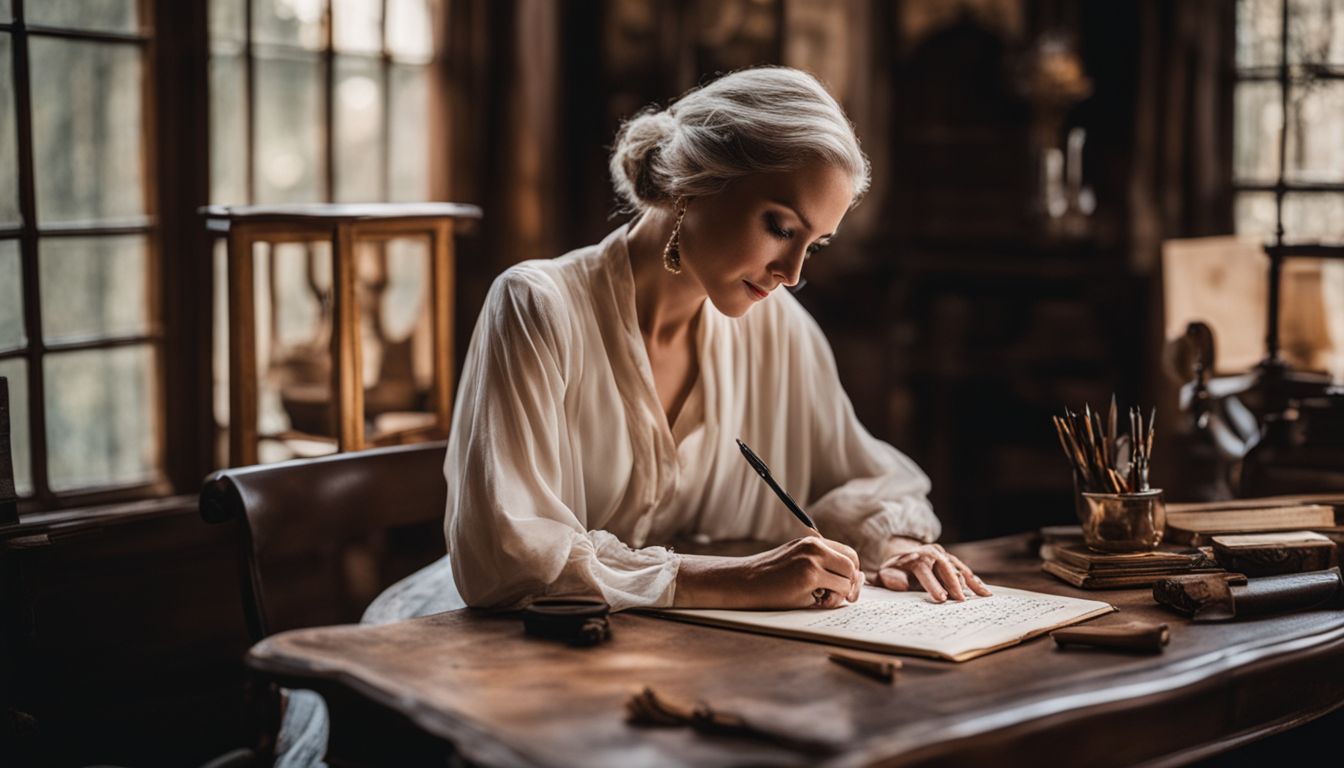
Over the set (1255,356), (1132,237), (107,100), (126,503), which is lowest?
(126,503)

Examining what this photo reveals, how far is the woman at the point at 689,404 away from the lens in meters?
2.18

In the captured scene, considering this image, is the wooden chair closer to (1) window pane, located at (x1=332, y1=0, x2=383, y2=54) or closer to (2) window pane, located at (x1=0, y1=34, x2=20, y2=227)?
(2) window pane, located at (x1=0, y1=34, x2=20, y2=227)

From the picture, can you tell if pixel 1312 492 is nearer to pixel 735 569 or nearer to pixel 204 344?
pixel 735 569

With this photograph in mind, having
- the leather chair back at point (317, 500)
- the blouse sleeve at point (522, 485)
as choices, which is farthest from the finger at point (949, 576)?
the leather chair back at point (317, 500)

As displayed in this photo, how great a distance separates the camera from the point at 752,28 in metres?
5.66

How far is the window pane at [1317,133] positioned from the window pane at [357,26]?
3312 millimetres

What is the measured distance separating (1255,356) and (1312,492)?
3.34ft

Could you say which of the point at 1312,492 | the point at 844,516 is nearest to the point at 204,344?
the point at 844,516

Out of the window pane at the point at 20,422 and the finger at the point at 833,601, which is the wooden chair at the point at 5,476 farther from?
the finger at the point at 833,601

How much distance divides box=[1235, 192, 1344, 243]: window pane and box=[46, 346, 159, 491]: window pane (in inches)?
148

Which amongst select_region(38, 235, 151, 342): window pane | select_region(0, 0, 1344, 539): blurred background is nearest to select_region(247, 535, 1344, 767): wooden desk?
select_region(0, 0, 1344, 539): blurred background

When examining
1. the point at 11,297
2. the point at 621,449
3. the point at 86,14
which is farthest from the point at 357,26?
the point at 621,449

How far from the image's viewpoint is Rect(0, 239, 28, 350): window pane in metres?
3.60

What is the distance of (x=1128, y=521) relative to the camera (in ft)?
7.84
